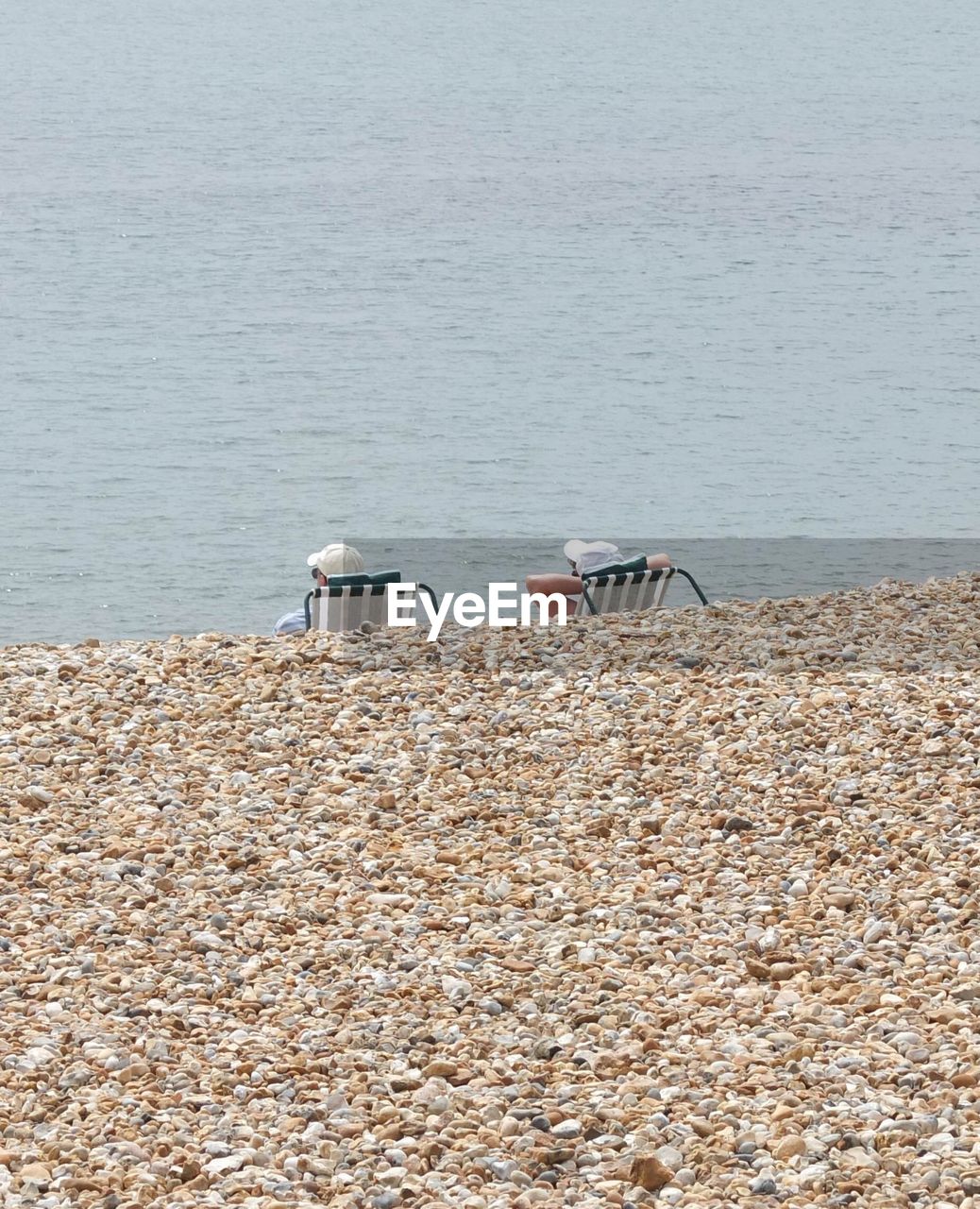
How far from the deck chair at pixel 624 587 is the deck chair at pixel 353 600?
2.60 feet

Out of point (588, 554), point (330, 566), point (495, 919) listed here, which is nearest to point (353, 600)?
point (330, 566)

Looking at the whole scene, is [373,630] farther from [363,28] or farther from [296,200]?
[363,28]

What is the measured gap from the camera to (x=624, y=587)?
6723 millimetres

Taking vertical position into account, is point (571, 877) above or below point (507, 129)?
below

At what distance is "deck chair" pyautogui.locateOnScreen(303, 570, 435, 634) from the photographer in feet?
20.0

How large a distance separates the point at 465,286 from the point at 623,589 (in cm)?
2760

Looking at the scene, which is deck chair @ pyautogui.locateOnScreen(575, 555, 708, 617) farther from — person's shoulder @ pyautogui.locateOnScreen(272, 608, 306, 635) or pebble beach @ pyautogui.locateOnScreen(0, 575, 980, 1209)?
person's shoulder @ pyautogui.locateOnScreen(272, 608, 306, 635)

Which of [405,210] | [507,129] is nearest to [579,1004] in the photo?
[405,210]

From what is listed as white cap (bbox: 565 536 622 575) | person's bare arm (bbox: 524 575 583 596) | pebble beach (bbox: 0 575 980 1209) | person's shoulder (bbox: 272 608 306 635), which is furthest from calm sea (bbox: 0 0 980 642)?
pebble beach (bbox: 0 575 980 1209)

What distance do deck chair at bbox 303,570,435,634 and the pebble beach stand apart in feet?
1.18

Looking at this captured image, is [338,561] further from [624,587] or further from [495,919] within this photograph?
[495,919]

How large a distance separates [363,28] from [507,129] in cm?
1050

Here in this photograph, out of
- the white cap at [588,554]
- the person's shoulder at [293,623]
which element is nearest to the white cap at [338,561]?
the person's shoulder at [293,623]

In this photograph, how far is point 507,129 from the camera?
43.6 metres
